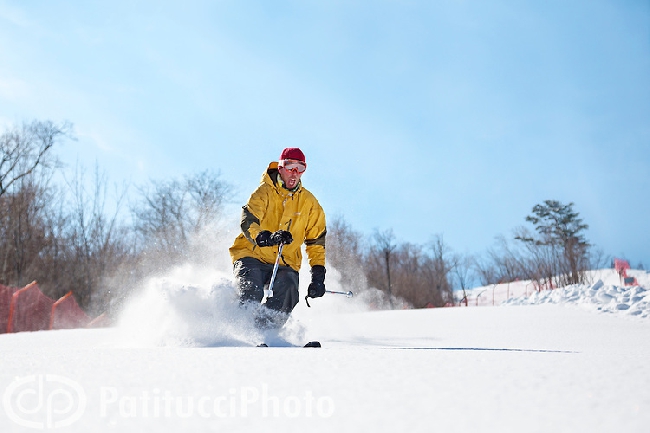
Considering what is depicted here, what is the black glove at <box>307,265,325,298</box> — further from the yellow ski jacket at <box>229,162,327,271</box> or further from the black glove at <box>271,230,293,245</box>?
the black glove at <box>271,230,293,245</box>

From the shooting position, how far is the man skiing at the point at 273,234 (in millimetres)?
4090

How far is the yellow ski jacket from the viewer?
13.6 feet

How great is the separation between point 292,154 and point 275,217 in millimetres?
538

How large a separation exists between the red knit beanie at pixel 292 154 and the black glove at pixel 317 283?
963mm

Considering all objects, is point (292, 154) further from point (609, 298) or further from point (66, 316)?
point (66, 316)

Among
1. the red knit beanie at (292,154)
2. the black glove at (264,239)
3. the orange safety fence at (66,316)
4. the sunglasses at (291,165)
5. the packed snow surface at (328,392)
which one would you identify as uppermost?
the red knit beanie at (292,154)

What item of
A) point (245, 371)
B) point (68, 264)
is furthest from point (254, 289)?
point (68, 264)

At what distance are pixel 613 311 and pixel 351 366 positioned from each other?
7954mm

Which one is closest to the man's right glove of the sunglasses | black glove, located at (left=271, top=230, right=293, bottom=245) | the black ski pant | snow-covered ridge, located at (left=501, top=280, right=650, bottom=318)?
black glove, located at (left=271, top=230, right=293, bottom=245)

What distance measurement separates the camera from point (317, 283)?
447cm

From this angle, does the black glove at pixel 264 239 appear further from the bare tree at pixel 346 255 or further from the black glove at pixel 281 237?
the bare tree at pixel 346 255

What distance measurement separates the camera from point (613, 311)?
325 inches

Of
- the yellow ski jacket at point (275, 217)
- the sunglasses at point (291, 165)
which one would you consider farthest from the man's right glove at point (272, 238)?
the sunglasses at point (291, 165)

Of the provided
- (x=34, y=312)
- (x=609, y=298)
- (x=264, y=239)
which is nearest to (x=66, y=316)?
(x=34, y=312)
